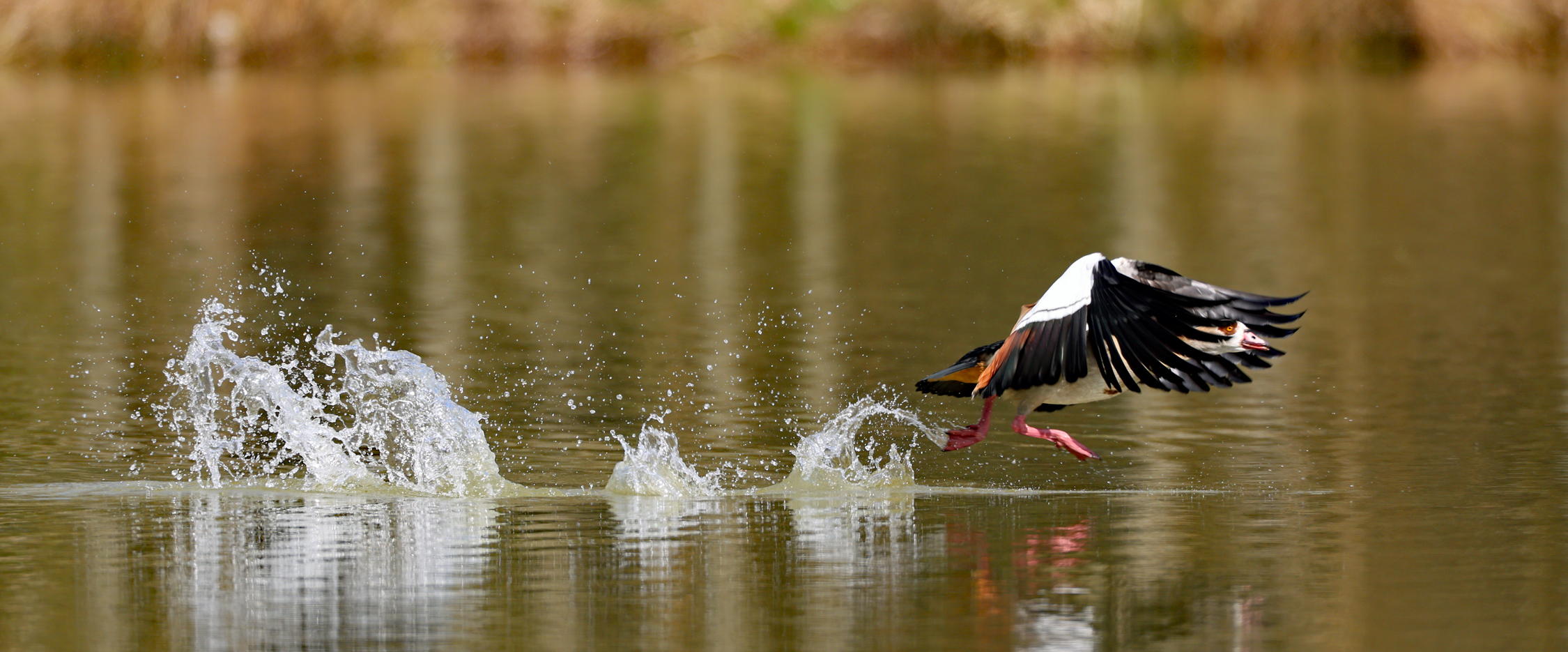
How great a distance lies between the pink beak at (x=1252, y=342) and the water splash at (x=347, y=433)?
3.24 meters

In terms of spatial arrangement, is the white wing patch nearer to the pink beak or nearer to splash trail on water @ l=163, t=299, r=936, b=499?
the pink beak

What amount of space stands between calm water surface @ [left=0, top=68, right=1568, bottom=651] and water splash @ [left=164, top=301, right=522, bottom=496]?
3.6 inches

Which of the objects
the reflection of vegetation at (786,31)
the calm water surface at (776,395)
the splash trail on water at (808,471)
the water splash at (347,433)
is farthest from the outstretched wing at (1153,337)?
the reflection of vegetation at (786,31)

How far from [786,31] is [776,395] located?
1209 inches

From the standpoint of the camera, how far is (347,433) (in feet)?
32.4

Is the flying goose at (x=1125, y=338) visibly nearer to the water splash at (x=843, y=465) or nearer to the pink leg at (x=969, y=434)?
the pink leg at (x=969, y=434)

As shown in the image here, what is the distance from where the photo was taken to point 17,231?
63.0 ft

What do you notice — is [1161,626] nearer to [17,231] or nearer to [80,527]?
[80,527]

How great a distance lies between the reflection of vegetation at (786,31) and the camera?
3912cm

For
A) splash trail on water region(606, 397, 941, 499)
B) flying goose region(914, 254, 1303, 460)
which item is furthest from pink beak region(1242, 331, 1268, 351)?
splash trail on water region(606, 397, 941, 499)

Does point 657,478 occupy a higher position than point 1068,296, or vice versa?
point 1068,296

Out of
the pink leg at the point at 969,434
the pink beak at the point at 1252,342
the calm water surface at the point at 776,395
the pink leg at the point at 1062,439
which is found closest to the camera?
the calm water surface at the point at 776,395

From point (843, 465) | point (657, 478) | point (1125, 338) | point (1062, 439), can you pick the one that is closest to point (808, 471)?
point (843, 465)

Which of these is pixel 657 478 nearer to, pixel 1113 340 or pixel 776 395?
pixel 1113 340
